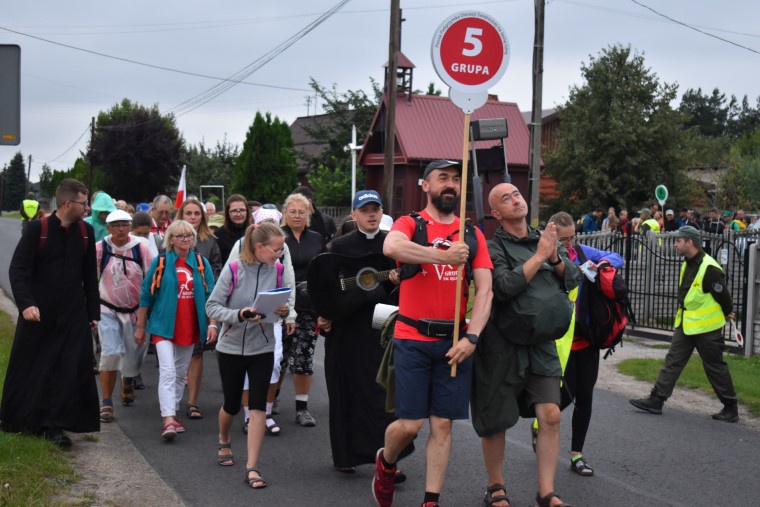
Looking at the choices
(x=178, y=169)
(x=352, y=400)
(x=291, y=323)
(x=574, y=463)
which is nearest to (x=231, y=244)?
(x=291, y=323)

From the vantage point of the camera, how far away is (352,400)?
671cm

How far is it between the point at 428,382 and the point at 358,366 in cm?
144

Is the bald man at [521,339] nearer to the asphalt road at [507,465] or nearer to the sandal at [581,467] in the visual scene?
the asphalt road at [507,465]

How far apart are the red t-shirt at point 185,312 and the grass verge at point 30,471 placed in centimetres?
171

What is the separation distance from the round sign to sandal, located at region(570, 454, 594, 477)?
2851mm

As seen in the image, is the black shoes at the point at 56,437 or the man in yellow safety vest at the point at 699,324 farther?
the man in yellow safety vest at the point at 699,324

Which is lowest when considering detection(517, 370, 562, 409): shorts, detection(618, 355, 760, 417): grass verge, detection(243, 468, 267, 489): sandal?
detection(618, 355, 760, 417): grass verge

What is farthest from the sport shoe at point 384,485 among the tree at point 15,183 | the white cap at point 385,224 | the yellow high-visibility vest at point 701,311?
the tree at point 15,183

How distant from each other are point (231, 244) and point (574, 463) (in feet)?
16.6

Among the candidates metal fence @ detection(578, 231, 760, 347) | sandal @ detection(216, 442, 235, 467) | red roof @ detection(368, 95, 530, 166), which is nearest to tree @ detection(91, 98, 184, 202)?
red roof @ detection(368, 95, 530, 166)

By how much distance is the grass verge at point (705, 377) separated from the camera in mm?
9984

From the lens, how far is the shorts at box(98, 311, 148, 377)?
8.71m

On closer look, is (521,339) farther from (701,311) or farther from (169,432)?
(701,311)

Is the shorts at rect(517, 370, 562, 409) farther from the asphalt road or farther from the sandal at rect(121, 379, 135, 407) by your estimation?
the sandal at rect(121, 379, 135, 407)
